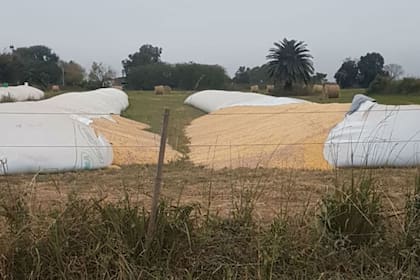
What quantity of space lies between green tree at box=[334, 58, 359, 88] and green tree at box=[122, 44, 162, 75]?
20596 millimetres

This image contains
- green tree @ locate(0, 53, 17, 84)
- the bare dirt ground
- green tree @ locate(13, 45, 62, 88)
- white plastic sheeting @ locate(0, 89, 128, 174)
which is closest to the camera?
the bare dirt ground

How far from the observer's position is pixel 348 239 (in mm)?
3174

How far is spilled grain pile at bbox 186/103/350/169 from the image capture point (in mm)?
8062

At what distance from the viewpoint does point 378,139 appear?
7781 mm

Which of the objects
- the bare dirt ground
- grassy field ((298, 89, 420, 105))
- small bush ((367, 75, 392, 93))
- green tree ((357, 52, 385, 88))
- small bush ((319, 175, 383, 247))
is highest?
green tree ((357, 52, 385, 88))

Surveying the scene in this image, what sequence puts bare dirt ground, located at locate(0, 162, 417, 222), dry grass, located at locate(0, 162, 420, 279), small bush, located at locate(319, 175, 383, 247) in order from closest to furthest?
1. dry grass, located at locate(0, 162, 420, 279)
2. small bush, located at locate(319, 175, 383, 247)
3. bare dirt ground, located at locate(0, 162, 417, 222)

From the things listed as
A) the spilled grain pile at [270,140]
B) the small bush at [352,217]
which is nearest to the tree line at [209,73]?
the spilled grain pile at [270,140]

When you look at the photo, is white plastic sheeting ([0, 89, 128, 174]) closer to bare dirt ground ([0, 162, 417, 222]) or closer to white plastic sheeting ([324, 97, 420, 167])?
bare dirt ground ([0, 162, 417, 222])

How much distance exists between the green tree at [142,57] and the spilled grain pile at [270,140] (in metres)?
45.5

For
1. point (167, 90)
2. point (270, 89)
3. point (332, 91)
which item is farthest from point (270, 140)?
point (270, 89)

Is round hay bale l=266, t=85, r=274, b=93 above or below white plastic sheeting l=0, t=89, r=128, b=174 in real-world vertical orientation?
above

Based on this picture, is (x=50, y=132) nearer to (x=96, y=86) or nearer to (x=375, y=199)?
(x=375, y=199)

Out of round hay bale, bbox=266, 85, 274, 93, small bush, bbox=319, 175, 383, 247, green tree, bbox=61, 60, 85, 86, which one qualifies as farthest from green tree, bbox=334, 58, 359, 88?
small bush, bbox=319, 175, 383, 247

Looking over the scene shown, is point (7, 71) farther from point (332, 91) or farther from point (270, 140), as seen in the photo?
point (270, 140)
